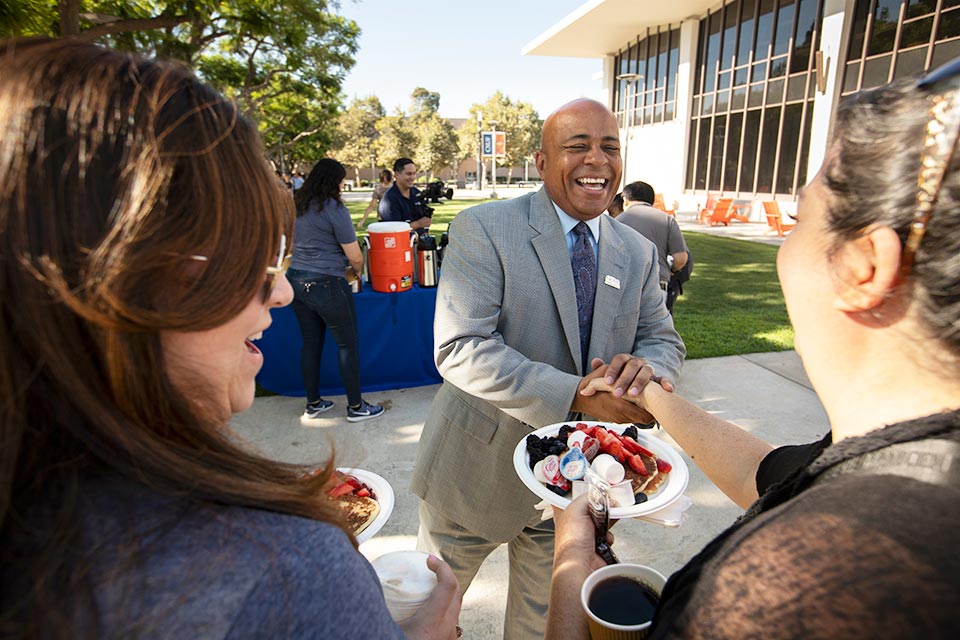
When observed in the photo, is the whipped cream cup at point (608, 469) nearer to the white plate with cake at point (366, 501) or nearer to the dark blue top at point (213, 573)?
the white plate with cake at point (366, 501)

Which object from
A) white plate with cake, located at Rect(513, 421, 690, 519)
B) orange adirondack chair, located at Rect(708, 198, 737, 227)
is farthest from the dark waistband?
orange adirondack chair, located at Rect(708, 198, 737, 227)

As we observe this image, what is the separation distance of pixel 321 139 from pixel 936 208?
1619 inches

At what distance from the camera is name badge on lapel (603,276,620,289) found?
221 centimetres

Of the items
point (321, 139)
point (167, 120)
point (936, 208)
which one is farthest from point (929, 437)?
point (321, 139)

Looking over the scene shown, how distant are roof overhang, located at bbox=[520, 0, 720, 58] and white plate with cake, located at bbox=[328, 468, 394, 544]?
27145mm

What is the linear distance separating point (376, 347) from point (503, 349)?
147 inches

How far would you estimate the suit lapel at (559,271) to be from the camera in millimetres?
2107

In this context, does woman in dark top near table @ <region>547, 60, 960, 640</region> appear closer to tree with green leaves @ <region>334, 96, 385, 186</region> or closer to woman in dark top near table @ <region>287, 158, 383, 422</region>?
woman in dark top near table @ <region>287, 158, 383, 422</region>

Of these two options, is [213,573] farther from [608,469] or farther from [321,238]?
[321,238]

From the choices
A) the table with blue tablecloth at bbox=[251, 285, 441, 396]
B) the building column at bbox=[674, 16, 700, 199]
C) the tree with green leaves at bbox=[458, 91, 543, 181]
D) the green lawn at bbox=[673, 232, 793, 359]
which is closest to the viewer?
the table with blue tablecloth at bbox=[251, 285, 441, 396]

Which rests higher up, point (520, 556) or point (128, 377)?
point (128, 377)

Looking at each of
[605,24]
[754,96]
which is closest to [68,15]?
[754,96]

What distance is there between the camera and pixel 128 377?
0.65 metres

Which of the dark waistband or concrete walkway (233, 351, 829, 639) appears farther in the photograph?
the dark waistband
